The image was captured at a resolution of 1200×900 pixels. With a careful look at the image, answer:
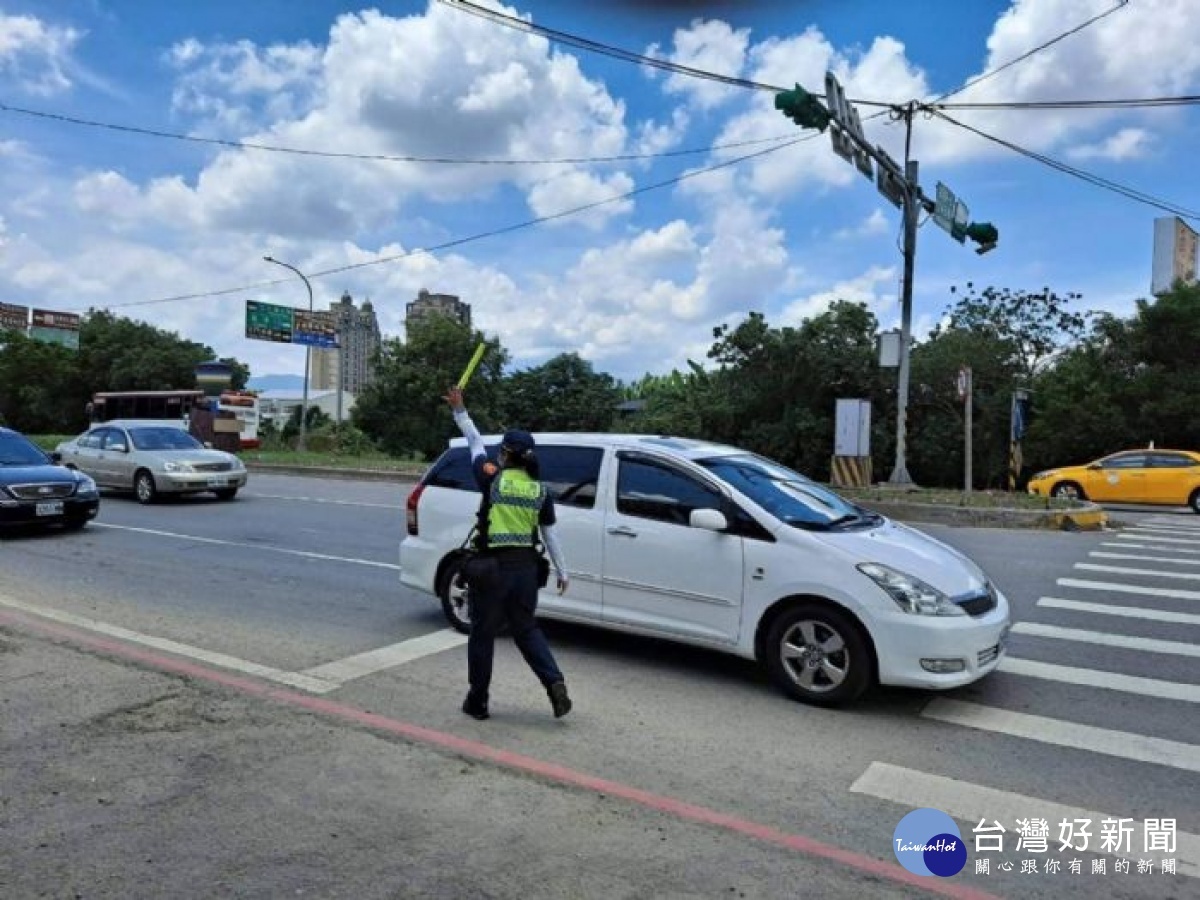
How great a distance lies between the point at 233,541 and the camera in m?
11.8

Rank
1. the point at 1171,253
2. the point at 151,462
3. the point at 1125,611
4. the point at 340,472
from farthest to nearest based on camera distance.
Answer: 1. the point at 1171,253
2. the point at 340,472
3. the point at 151,462
4. the point at 1125,611

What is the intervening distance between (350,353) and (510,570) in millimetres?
71246

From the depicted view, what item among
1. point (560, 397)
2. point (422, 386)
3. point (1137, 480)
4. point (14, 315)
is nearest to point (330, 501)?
point (1137, 480)

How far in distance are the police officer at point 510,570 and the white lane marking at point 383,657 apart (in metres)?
1.16

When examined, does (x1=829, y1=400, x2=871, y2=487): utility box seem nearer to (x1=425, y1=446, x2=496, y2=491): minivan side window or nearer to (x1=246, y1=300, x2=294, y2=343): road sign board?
(x1=425, y1=446, x2=496, y2=491): minivan side window

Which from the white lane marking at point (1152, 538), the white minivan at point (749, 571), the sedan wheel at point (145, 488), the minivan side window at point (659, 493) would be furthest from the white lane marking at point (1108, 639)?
the sedan wheel at point (145, 488)

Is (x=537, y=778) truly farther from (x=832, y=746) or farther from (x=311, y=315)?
(x=311, y=315)

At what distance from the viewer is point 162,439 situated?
675 inches

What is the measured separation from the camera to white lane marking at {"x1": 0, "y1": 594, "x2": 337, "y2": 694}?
5.62 meters

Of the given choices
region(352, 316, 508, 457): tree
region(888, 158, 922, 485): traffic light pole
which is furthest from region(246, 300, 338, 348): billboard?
region(888, 158, 922, 485): traffic light pole

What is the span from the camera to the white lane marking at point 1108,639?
689 centimetres

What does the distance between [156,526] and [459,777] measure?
10.7 meters

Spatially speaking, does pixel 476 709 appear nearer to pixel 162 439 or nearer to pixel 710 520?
pixel 710 520

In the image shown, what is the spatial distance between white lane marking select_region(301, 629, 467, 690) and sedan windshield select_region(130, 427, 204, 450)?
12.2 meters
